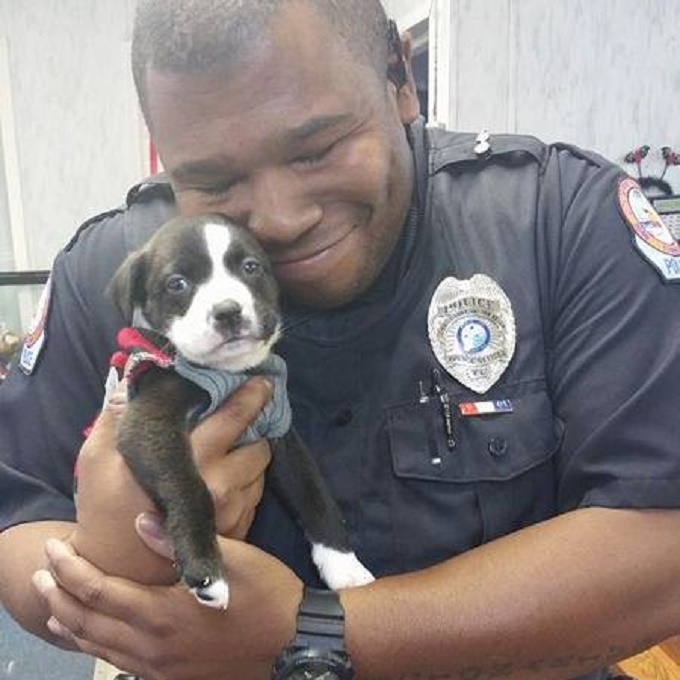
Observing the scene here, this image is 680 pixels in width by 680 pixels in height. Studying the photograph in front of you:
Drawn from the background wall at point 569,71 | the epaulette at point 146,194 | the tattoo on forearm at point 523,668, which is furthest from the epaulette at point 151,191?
the background wall at point 569,71

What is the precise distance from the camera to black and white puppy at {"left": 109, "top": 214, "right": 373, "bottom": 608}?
855 mm

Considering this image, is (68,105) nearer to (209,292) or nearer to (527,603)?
(209,292)

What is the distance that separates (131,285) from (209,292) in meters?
0.11

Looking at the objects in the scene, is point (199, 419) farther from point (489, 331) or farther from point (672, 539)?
point (672, 539)

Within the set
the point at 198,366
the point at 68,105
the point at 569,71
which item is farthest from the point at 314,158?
the point at 68,105

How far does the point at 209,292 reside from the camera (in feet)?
3.14

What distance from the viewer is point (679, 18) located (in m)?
2.64

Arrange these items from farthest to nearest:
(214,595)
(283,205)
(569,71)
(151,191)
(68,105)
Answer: (68,105), (569,71), (151,191), (283,205), (214,595)

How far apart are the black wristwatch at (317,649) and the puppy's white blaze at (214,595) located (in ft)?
0.26

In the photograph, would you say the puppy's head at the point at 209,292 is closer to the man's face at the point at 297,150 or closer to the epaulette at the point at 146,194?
the man's face at the point at 297,150

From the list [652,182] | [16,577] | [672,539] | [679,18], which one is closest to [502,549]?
[672,539]

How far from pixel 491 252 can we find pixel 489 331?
98 mm

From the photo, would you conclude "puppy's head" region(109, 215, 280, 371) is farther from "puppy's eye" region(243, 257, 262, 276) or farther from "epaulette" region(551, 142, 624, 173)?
"epaulette" region(551, 142, 624, 173)

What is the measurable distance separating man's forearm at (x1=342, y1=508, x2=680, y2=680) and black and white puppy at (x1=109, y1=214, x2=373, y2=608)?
15 cm
